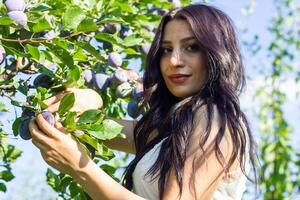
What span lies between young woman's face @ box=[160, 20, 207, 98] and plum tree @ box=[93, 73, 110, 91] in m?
0.13

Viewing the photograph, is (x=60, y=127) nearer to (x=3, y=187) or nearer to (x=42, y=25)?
(x=42, y=25)

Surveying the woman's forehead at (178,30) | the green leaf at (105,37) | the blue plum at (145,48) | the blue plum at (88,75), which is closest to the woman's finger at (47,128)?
the green leaf at (105,37)

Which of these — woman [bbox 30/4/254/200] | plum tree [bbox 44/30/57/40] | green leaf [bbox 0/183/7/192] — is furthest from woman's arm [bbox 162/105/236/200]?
green leaf [bbox 0/183/7/192]

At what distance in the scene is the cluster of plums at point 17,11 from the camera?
136 cm

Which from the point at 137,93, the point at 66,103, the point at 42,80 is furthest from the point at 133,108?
the point at 66,103

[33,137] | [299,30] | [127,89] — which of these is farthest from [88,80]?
[299,30]

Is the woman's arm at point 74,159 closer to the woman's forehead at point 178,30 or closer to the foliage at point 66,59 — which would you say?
the foliage at point 66,59

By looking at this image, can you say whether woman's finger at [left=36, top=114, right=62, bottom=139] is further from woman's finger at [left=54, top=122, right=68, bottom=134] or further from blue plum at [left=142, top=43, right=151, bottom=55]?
blue plum at [left=142, top=43, right=151, bottom=55]

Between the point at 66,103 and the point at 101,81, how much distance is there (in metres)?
0.30

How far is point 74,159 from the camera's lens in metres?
1.43

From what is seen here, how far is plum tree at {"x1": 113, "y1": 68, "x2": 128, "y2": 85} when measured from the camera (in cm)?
165

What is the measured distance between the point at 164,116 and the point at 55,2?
1.25ft

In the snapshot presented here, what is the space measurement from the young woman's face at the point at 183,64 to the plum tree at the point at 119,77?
99 mm

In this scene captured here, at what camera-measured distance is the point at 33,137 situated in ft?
4.65
